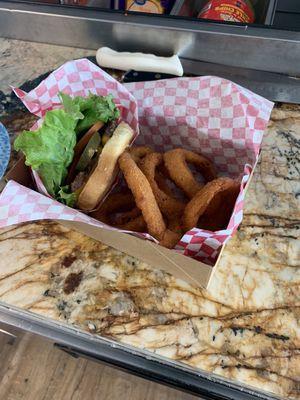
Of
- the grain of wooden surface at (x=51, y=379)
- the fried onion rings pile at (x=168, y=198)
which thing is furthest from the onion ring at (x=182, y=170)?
the grain of wooden surface at (x=51, y=379)

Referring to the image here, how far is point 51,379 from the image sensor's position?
1.12 metres

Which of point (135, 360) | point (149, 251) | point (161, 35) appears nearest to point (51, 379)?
point (135, 360)

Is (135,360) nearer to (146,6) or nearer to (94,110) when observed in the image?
(94,110)

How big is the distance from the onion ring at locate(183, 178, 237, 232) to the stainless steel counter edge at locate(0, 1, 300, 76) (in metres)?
0.39

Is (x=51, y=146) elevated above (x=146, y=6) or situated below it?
below

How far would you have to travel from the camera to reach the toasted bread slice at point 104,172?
0.66 m

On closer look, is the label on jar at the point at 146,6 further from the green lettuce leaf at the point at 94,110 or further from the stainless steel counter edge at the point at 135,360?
the stainless steel counter edge at the point at 135,360

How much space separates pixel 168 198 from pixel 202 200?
78 millimetres

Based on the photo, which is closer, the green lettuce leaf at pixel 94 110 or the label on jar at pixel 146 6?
the green lettuce leaf at pixel 94 110

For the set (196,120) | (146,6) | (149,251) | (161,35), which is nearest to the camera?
(149,251)

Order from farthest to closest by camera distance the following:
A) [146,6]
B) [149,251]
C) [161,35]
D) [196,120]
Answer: [146,6] < [161,35] < [196,120] < [149,251]

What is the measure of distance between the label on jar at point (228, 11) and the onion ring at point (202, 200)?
1.75 feet

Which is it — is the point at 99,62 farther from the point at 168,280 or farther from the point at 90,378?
the point at 90,378

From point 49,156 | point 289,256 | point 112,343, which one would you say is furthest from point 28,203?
point 289,256
